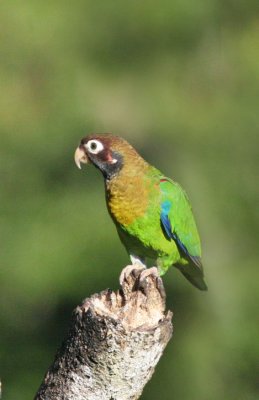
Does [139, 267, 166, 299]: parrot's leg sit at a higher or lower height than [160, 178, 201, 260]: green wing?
lower

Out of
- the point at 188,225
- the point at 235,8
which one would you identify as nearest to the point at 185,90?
the point at 235,8

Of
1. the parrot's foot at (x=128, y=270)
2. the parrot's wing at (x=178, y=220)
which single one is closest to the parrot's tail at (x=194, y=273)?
the parrot's wing at (x=178, y=220)

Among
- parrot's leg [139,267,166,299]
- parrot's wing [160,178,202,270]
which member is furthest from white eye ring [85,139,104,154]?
parrot's leg [139,267,166,299]

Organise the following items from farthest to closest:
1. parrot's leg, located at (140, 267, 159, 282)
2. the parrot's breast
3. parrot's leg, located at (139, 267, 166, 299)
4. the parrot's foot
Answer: the parrot's breast → the parrot's foot → parrot's leg, located at (140, 267, 159, 282) → parrot's leg, located at (139, 267, 166, 299)

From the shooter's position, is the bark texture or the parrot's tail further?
the parrot's tail

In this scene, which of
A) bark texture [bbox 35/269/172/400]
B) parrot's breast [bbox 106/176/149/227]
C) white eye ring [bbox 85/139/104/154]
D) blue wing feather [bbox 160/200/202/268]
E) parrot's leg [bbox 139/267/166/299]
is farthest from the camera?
blue wing feather [bbox 160/200/202/268]

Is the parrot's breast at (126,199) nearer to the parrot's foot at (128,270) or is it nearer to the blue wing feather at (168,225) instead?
the blue wing feather at (168,225)

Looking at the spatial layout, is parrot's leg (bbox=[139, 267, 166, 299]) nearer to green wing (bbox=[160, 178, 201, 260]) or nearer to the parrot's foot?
the parrot's foot

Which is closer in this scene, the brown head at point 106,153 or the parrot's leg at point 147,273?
the parrot's leg at point 147,273

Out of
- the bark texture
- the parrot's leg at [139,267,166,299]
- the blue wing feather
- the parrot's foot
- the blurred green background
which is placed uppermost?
the blurred green background

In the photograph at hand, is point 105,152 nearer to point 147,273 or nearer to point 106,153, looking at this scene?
point 106,153
